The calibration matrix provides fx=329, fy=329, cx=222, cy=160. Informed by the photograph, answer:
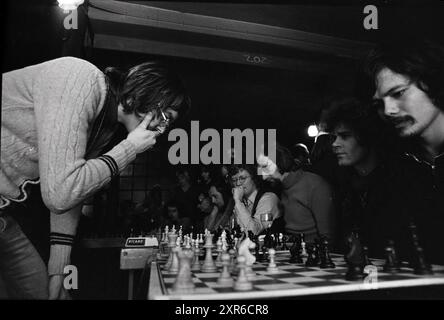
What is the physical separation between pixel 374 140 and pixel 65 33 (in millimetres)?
1787

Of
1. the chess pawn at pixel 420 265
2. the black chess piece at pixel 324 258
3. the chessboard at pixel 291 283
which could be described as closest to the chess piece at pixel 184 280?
the chessboard at pixel 291 283

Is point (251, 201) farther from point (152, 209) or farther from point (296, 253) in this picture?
point (296, 253)

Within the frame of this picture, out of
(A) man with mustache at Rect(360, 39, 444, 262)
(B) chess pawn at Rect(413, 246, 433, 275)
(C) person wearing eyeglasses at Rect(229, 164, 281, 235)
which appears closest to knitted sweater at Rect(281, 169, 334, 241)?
(C) person wearing eyeglasses at Rect(229, 164, 281, 235)

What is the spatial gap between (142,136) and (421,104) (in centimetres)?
132

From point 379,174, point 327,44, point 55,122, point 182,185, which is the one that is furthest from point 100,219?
point 327,44

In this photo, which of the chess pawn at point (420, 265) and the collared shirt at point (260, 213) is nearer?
the chess pawn at point (420, 265)

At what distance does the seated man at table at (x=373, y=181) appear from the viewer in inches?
63.3

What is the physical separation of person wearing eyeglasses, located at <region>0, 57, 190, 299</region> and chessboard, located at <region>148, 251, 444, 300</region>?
387mm

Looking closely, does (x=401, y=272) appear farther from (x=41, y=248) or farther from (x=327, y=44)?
(x=327, y=44)

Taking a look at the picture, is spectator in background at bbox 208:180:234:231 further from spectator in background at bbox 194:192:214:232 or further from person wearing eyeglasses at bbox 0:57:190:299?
person wearing eyeglasses at bbox 0:57:190:299

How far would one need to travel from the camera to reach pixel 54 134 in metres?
1.02

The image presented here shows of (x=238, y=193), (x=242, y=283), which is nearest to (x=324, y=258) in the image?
(x=242, y=283)

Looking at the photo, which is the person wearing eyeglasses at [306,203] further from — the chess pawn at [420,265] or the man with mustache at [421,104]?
the chess pawn at [420,265]

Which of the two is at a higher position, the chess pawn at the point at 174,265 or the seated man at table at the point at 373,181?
the seated man at table at the point at 373,181
